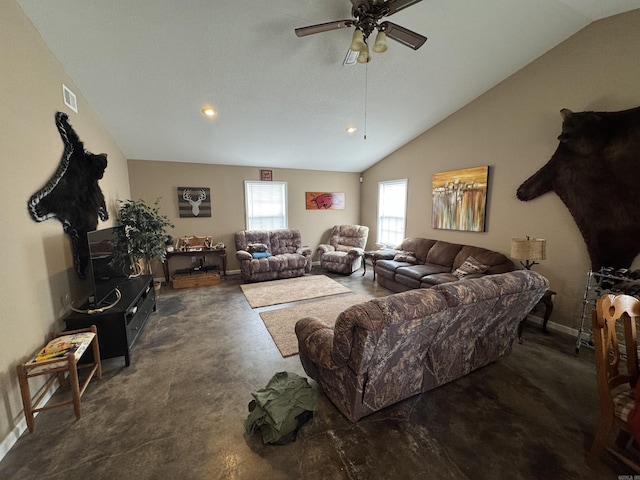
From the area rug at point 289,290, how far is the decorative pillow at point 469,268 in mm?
1796

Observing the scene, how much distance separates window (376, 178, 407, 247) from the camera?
5582 millimetres

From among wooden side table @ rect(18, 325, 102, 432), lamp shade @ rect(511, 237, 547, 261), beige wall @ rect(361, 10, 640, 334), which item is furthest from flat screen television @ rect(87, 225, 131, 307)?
beige wall @ rect(361, 10, 640, 334)

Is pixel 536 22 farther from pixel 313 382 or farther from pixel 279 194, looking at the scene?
pixel 279 194

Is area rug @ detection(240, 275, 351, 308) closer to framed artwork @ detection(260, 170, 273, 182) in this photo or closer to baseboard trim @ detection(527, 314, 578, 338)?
framed artwork @ detection(260, 170, 273, 182)

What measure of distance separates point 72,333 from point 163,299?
7.06 ft

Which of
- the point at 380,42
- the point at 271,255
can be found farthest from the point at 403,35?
the point at 271,255

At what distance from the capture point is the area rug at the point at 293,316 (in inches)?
114

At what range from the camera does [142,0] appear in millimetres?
2143

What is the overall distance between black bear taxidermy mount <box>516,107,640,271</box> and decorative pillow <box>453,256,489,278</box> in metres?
1.05

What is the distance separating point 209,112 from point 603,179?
4725mm

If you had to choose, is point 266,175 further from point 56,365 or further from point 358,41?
point 56,365

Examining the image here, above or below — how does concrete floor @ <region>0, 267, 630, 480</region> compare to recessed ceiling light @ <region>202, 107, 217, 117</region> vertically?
below

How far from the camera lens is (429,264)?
14.8 ft

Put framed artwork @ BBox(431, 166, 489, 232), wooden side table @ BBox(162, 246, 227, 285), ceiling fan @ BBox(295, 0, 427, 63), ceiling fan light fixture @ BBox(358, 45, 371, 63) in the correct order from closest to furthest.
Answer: ceiling fan @ BBox(295, 0, 427, 63)
ceiling fan light fixture @ BBox(358, 45, 371, 63)
framed artwork @ BBox(431, 166, 489, 232)
wooden side table @ BBox(162, 246, 227, 285)
